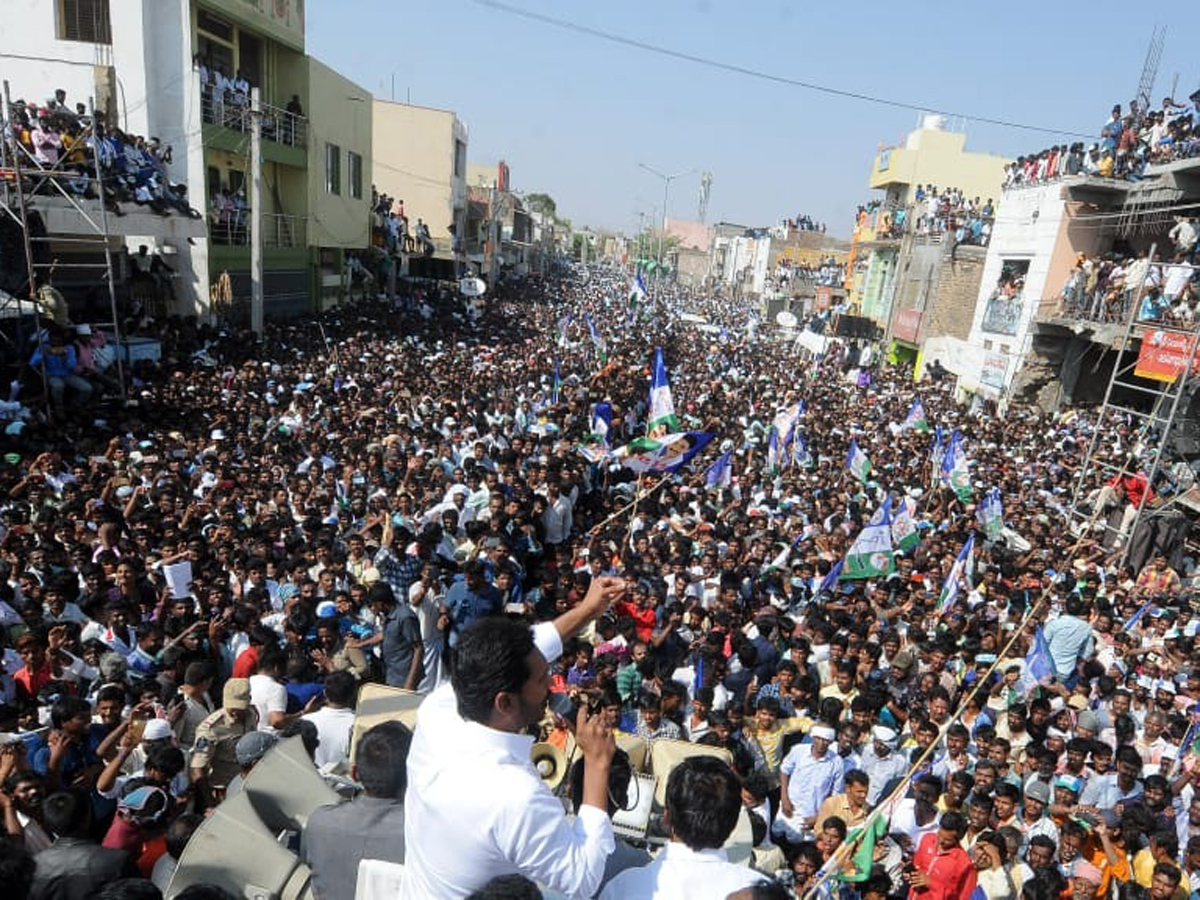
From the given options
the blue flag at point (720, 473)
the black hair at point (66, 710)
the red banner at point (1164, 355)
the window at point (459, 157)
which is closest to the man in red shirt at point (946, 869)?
the black hair at point (66, 710)

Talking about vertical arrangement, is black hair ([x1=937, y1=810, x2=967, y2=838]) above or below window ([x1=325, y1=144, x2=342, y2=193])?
below

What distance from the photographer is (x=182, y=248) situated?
57.9 feet

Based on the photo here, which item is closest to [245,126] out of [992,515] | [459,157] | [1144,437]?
[992,515]

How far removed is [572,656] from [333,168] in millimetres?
24282

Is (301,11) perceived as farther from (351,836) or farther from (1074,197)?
(351,836)

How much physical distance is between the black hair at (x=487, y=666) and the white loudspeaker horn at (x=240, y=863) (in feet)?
3.08

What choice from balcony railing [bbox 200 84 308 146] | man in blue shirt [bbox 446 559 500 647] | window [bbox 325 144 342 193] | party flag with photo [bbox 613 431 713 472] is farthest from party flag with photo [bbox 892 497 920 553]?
window [bbox 325 144 342 193]

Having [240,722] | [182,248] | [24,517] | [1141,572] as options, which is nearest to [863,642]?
[240,722]

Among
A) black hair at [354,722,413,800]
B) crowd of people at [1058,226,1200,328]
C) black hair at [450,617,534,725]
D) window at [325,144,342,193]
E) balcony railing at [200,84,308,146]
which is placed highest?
balcony railing at [200,84,308,146]

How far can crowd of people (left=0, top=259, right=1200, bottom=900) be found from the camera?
202 cm

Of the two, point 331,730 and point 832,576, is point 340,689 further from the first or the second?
point 832,576

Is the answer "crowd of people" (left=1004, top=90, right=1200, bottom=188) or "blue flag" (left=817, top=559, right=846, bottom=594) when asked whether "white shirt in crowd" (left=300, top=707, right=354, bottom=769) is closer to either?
"blue flag" (left=817, top=559, right=846, bottom=594)

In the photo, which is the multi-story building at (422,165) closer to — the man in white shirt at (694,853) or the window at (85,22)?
the window at (85,22)

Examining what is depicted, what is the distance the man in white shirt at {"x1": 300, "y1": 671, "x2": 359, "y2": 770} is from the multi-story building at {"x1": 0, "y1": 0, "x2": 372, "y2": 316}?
12834 mm
